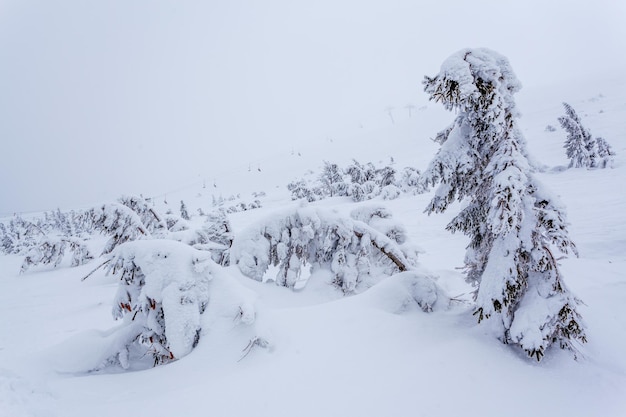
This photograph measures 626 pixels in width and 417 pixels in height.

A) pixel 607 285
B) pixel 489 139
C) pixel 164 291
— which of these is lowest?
pixel 607 285

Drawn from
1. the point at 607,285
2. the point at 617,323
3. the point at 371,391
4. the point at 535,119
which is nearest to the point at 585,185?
the point at 607,285

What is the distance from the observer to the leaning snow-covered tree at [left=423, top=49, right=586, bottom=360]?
305 centimetres

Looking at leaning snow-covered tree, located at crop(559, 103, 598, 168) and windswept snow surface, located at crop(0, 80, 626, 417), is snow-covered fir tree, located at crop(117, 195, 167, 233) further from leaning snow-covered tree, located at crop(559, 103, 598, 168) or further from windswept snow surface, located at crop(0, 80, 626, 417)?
leaning snow-covered tree, located at crop(559, 103, 598, 168)

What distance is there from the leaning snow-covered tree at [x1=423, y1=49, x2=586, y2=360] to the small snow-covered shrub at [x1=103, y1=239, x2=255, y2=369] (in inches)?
119

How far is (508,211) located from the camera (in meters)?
2.98

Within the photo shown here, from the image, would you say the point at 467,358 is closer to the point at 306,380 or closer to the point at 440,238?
the point at 306,380

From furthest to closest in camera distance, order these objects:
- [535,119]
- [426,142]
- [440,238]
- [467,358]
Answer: [426,142] < [535,119] < [440,238] < [467,358]

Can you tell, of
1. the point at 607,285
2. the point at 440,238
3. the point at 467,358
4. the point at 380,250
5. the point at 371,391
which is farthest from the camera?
the point at 440,238

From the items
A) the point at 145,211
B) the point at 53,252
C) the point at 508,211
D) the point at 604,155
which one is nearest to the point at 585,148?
the point at 604,155

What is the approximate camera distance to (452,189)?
150 inches

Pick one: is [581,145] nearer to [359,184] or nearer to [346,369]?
[359,184]

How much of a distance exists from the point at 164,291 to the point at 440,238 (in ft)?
32.1

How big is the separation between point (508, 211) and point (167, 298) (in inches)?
160

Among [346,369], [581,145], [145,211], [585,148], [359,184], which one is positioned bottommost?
[359,184]
